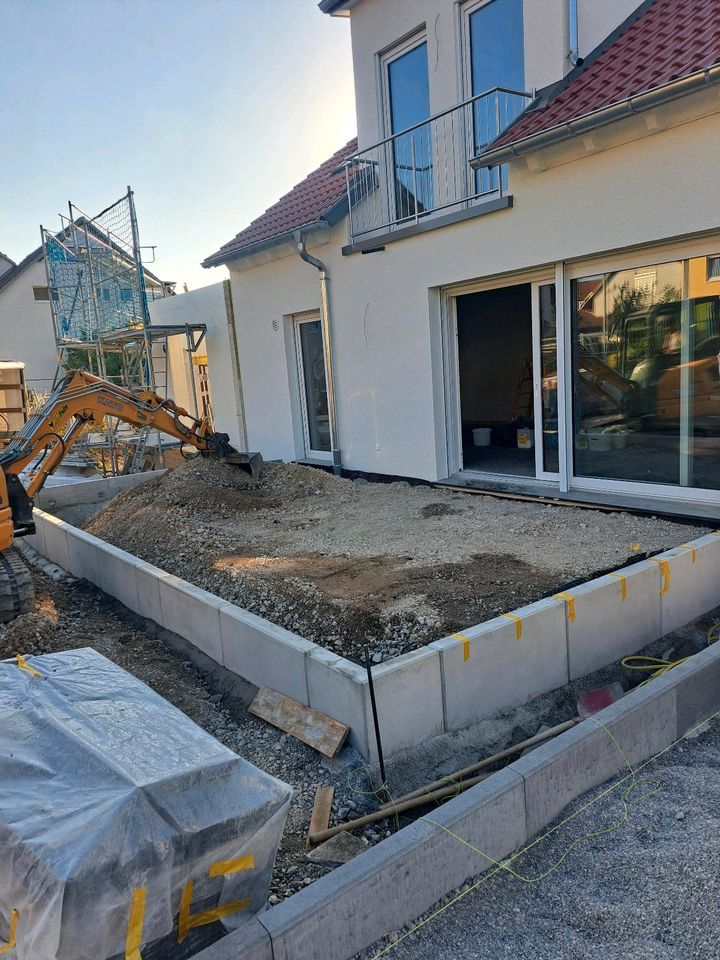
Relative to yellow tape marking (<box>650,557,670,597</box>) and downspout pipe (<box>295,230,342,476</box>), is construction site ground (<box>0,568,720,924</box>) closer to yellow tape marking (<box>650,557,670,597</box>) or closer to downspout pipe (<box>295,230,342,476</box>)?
yellow tape marking (<box>650,557,670,597</box>)

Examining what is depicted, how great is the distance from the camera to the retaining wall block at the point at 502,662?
393cm

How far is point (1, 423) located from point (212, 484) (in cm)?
808

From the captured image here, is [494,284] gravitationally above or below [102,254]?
below

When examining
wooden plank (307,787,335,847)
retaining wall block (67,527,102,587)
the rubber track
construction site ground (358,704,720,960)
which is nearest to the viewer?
construction site ground (358,704,720,960)

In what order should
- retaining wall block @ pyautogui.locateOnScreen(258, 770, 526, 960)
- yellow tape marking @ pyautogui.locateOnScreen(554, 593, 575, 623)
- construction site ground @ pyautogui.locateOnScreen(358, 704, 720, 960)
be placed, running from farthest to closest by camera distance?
yellow tape marking @ pyautogui.locateOnScreen(554, 593, 575, 623), construction site ground @ pyautogui.locateOnScreen(358, 704, 720, 960), retaining wall block @ pyautogui.locateOnScreen(258, 770, 526, 960)

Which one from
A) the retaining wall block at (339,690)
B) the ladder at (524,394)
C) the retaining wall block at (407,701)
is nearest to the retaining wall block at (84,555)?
the retaining wall block at (339,690)

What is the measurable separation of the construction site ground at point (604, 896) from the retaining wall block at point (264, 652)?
1590 millimetres

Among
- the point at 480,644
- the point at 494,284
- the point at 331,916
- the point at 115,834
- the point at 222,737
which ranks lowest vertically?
the point at 222,737

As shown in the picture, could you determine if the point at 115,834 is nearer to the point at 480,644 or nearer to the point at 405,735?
the point at 405,735

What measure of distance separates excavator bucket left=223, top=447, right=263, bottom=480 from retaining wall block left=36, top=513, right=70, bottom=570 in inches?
101

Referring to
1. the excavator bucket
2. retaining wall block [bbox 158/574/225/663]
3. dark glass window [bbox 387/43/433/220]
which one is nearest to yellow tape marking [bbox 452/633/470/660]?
retaining wall block [bbox 158/574/225/663]

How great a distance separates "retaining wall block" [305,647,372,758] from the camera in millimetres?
3645

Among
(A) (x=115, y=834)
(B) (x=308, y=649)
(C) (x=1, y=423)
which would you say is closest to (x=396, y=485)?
(B) (x=308, y=649)

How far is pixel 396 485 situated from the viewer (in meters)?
9.27
